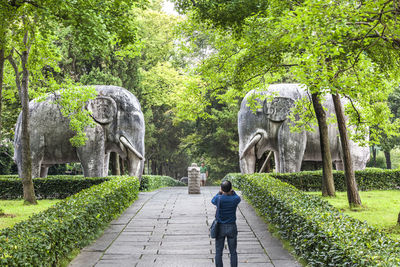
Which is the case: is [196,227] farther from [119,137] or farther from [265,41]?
[119,137]

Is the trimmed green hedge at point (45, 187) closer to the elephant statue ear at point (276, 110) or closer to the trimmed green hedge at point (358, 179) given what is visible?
the elephant statue ear at point (276, 110)

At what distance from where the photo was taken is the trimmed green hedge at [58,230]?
14.8 ft

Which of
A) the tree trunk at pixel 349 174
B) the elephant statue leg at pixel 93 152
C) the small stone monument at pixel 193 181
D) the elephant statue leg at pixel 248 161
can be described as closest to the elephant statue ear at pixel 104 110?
the elephant statue leg at pixel 93 152

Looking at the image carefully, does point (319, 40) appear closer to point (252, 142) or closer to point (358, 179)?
point (252, 142)

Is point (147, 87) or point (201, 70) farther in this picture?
point (147, 87)

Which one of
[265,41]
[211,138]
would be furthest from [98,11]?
[211,138]

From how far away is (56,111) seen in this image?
14.8 m

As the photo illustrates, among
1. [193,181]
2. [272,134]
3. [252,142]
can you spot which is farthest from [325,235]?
[193,181]

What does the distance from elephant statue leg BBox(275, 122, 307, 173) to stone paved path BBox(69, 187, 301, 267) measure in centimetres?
457

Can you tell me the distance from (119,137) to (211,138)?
15740 millimetres

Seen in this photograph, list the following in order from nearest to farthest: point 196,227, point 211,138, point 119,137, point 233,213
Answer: point 233,213 < point 196,227 < point 119,137 < point 211,138

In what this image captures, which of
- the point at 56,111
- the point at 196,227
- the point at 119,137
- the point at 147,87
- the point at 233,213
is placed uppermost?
the point at 147,87

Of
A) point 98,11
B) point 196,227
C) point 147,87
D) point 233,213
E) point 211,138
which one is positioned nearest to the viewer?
point 233,213

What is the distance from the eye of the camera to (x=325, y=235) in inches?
195
